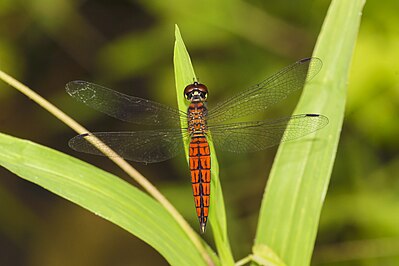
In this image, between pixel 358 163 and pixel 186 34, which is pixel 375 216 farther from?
pixel 186 34

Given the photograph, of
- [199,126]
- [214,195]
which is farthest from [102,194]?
[199,126]

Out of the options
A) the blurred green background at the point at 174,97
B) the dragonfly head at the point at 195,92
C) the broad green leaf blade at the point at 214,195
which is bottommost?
the broad green leaf blade at the point at 214,195

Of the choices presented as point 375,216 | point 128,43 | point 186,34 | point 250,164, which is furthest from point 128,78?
point 375,216

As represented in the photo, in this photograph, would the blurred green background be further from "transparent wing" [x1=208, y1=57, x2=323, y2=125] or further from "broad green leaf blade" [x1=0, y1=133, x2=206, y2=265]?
"broad green leaf blade" [x1=0, y1=133, x2=206, y2=265]

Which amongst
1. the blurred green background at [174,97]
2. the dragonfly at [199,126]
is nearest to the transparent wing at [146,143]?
the dragonfly at [199,126]

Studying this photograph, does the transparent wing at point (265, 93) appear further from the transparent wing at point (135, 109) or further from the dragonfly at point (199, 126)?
the transparent wing at point (135, 109)

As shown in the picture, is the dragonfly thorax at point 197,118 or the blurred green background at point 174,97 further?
the blurred green background at point 174,97

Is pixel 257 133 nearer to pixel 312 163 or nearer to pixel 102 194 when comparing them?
pixel 312 163

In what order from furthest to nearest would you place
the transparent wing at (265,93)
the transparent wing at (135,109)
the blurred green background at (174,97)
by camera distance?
the blurred green background at (174,97)
the transparent wing at (135,109)
the transparent wing at (265,93)
